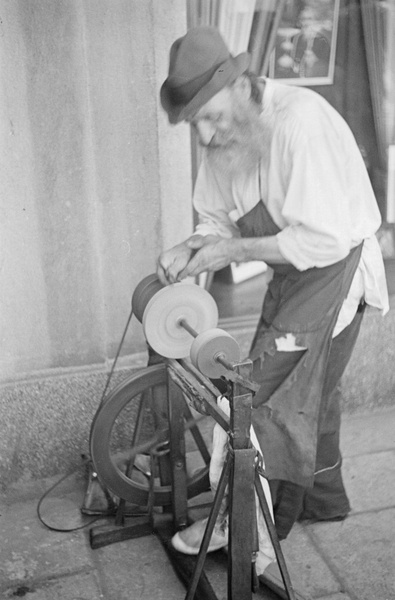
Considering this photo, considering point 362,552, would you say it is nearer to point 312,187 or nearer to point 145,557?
point 145,557

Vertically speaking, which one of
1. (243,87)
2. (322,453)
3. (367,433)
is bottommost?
(367,433)

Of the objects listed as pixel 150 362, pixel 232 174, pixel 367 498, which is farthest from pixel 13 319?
pixel 367 498

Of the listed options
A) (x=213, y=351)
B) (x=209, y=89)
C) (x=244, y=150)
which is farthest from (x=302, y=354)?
(x=209, y=89)

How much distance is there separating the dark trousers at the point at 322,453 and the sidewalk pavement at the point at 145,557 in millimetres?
84

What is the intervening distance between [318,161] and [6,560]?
1.89 metres

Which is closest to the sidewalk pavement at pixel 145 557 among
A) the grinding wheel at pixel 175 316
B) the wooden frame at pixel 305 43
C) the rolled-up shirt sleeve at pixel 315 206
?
the grinding wheel at pixel 175 316

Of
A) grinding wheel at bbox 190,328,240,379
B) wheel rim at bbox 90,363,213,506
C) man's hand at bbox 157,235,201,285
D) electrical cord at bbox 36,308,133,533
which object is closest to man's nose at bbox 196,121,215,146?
man's hand at bbox 157,235,201,285

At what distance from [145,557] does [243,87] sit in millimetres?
1776

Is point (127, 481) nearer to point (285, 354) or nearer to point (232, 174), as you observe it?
point (285, 354)

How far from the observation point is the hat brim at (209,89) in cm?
228

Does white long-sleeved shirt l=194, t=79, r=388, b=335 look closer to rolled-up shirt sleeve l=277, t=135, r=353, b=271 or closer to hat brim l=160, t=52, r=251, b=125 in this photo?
rolled-up shirt sleeve l=277, t=135, r=353, b=271

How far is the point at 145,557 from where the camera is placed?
2816 mm

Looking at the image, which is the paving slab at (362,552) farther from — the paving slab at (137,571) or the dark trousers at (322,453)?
the paving slab at (137,571)

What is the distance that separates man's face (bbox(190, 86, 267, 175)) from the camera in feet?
7.68
